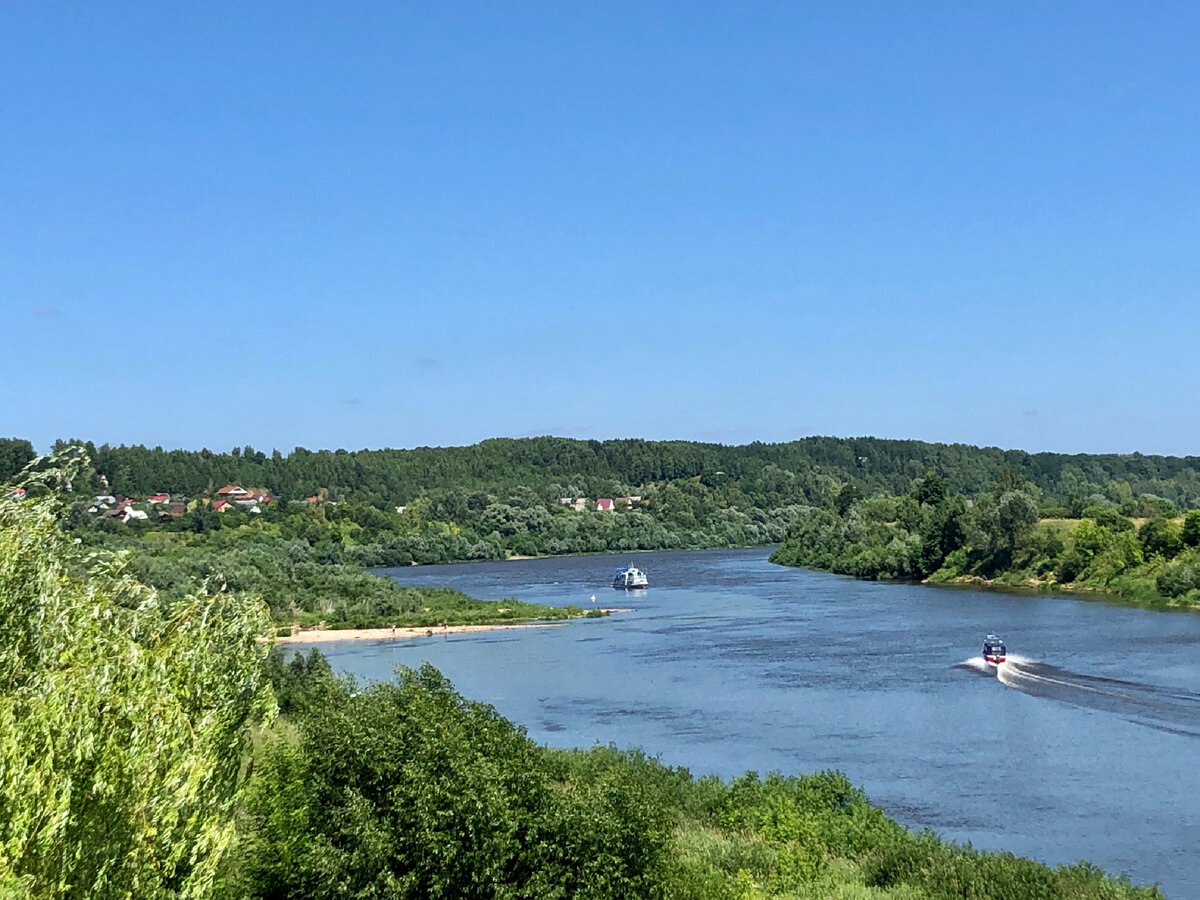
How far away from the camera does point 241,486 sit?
15488 centimetres

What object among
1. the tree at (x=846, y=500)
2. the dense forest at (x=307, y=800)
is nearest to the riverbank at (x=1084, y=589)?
the tree at (x=846, y=500)

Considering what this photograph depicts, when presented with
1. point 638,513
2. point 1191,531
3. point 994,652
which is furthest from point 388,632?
point 638,513

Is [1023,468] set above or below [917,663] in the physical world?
above

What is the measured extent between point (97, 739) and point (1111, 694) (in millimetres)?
34293

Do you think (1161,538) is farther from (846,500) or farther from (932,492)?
(846,500)

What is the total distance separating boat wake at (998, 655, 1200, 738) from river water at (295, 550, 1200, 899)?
102 mm

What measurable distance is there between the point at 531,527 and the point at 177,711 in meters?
134

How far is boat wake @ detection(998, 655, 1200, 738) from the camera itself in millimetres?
32906

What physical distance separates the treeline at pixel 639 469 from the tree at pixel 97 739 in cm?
13360

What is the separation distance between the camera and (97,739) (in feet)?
28.8

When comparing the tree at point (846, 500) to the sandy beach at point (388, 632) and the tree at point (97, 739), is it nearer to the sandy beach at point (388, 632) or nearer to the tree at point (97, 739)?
the sandy beach at point (388, 632)

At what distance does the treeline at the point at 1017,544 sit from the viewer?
Answer: 224 feet

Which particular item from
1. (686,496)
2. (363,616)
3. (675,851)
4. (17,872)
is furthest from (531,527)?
(17,872)

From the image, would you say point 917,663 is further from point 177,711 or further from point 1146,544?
point 177,711
